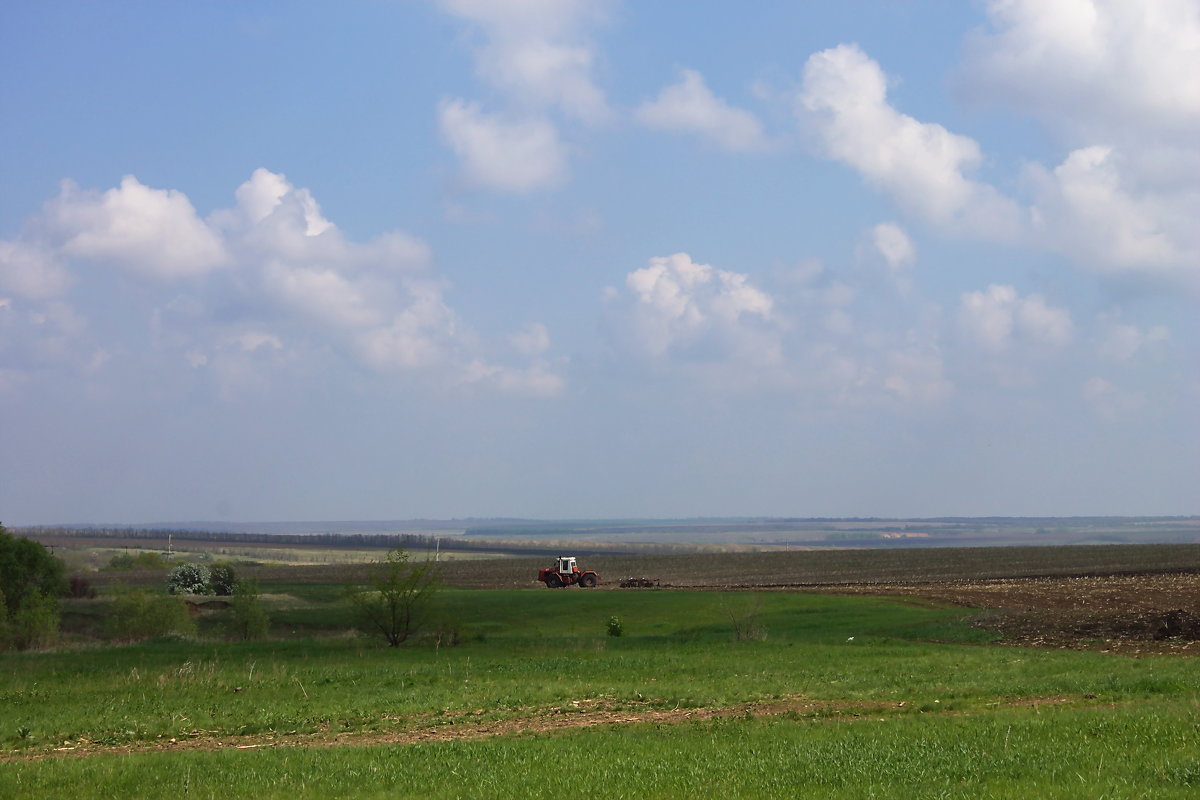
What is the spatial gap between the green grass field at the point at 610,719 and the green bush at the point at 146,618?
16.5 meters

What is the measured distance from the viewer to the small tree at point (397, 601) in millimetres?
40938

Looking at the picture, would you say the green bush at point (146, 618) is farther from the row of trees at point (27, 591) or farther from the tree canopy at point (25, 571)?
the tree canopy at point (25, 571)

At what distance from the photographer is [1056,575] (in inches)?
3228

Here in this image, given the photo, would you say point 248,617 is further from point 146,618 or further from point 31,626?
point 31,626

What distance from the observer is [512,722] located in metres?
20.6

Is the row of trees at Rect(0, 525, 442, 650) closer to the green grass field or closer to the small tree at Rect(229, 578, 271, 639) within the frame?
the small tree at Rect(229, 578, 271, 639)

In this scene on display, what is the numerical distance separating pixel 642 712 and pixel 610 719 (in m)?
1.13

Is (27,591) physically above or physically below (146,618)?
above

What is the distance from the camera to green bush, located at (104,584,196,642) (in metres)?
54.7

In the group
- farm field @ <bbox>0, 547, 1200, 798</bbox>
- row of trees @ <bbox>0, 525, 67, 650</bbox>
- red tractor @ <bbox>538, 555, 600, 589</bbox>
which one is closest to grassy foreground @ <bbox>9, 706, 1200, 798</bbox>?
farm field @ <bbox>0, 547, 1200, 798</bbox>

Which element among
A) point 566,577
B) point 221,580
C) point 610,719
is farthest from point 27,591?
point 610,719

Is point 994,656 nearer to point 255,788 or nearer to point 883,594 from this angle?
point 255,788

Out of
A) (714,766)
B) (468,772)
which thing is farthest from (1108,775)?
(468,772)

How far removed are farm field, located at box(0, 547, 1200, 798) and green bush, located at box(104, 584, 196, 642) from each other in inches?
→ 472
